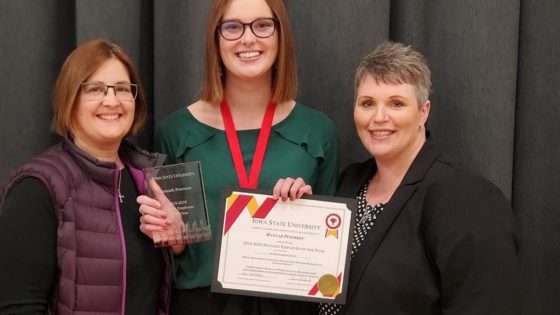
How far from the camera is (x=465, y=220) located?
137cm

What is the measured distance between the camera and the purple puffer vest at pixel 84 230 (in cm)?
140

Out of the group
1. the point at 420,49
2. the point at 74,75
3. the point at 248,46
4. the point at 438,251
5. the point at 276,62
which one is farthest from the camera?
the point at 420,49

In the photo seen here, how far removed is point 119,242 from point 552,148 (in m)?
1.43

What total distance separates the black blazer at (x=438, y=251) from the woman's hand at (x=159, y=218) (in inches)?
18.2

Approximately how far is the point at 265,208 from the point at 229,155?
26 centimetres

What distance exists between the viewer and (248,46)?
1676 mm

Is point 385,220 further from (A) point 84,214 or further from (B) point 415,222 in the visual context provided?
(A) point 84,214

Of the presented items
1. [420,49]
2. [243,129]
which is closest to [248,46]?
[243,129]

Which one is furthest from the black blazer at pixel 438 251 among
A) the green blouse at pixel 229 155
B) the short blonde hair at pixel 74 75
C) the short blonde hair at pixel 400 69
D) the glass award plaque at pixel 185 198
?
the short blonde hair at pixel 74 75

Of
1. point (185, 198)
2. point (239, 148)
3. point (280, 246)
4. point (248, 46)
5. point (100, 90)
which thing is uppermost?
point (248, 46)

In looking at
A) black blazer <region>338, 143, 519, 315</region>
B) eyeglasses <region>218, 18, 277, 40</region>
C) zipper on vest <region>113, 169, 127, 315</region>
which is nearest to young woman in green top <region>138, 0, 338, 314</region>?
eyeglasses <region>218, 18, 277, 40</region>

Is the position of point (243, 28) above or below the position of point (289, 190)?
above

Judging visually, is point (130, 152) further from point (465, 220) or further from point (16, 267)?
point (465, 220)

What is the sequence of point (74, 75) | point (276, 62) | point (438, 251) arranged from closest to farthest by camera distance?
point (438, 251)
point (74, 75)
point (276, 62)
